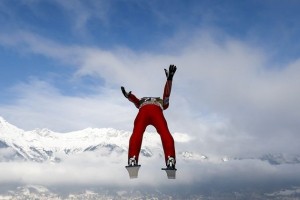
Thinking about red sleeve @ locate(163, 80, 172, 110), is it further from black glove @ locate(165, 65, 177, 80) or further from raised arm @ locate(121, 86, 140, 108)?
raised arm @ locate(121, 86, 140, 108)

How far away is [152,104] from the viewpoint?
54.1 ft

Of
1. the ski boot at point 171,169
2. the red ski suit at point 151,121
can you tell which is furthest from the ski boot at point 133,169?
the ski boot at point 171,169

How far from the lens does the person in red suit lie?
15117 mm

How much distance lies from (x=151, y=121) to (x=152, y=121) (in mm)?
49

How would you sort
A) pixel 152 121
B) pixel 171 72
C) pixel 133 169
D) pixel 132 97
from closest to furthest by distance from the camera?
pixel 133 169, pixel 171 72, pixel 152 121, pixel 132 97

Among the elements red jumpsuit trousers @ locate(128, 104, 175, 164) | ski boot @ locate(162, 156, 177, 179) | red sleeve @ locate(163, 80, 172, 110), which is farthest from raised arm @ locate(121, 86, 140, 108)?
ski boot @ locate(162, 156, 177, 179)

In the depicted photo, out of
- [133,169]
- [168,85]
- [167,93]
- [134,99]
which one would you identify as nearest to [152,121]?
[134,99]

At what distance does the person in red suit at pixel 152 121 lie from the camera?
49.6 ft

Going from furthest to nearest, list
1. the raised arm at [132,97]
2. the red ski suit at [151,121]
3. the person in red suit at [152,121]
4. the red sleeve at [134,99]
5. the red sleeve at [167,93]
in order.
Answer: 1. the red sleeve at [134,99]
2. the raised arm at [132,97]
3. the red sleeve at [167,93]
4. the red ski suit at [151,121]
5. the person in red suit at [152,121]

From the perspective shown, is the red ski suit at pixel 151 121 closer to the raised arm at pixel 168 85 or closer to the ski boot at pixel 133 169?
the raised arm at pixel 168 85

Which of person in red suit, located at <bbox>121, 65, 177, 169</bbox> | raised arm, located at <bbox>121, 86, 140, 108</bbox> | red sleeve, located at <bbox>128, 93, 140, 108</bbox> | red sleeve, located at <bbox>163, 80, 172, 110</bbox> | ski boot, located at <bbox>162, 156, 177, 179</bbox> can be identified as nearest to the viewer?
ski boot, located at <bbox>162, 156, 177, 179</bbox>

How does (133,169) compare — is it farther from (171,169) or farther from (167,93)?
(167,93)

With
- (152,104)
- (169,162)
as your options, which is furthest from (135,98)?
(169,162)

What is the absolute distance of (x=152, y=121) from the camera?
16203 millimetres
